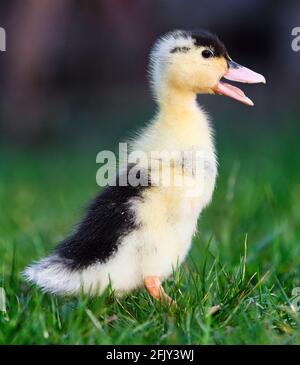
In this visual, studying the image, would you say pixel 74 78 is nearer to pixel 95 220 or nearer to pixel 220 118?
pixel 220 118

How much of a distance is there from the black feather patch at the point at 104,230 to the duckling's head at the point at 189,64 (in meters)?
0.49

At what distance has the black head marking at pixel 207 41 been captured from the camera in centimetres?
329

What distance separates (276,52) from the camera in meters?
11.8

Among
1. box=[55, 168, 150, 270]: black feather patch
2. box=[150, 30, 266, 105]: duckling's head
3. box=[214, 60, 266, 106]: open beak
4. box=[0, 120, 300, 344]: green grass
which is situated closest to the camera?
box=[0, 120, 300, 344]: green grass

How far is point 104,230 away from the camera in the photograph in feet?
9.92

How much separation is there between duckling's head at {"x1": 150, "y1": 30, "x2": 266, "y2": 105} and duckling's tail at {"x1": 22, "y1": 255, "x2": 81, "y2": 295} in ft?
2.62

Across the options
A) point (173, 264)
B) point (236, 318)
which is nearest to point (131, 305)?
point (173, 264)

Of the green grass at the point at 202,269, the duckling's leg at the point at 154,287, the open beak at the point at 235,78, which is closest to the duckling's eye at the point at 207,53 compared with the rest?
the open beak at the point at 235,78

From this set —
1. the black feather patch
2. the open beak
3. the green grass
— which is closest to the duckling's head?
the open beak

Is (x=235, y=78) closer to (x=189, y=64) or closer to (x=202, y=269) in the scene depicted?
(x=189, y=64)

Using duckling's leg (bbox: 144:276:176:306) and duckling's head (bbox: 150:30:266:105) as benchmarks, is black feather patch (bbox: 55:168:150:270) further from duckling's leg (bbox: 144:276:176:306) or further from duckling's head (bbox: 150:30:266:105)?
duckling's head (bbox: 150:30:266:105)

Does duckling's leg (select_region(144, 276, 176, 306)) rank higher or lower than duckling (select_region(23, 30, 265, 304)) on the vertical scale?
lower

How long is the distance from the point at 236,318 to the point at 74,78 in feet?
31.0

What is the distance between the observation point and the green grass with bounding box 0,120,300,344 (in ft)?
9.17
